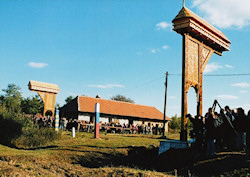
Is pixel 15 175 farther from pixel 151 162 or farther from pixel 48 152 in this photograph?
pixel 151 162

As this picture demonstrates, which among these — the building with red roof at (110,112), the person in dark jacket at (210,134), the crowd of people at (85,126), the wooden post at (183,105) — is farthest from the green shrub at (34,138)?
the building with red roof at (110,112)

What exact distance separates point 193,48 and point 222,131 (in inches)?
179

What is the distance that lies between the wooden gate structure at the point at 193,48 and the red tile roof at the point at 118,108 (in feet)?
70.8

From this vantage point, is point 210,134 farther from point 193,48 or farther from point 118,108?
point 118,108

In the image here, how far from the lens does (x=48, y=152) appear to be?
11.0 m

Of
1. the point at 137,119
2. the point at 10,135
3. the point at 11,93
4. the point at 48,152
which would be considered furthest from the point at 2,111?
the point at 11,93

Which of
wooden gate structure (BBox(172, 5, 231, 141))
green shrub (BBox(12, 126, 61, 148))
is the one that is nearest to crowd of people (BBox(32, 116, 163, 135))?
green shrub (BBox(12, 126, 61, 148))

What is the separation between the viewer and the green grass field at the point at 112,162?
295 inches

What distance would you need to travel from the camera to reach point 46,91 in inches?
891

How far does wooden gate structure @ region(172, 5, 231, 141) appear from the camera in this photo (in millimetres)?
11445

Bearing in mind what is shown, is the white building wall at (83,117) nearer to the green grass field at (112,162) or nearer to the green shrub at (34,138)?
the green shrub at (34,138)

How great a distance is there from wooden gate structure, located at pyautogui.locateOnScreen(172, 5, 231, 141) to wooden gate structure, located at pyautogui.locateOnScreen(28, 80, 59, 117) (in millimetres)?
14657

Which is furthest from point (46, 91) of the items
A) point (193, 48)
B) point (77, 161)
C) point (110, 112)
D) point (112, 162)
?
point (193, 48)

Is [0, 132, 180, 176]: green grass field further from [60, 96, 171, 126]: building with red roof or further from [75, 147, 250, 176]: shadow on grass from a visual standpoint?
[60, 96, 171, 126]: building with red roof
